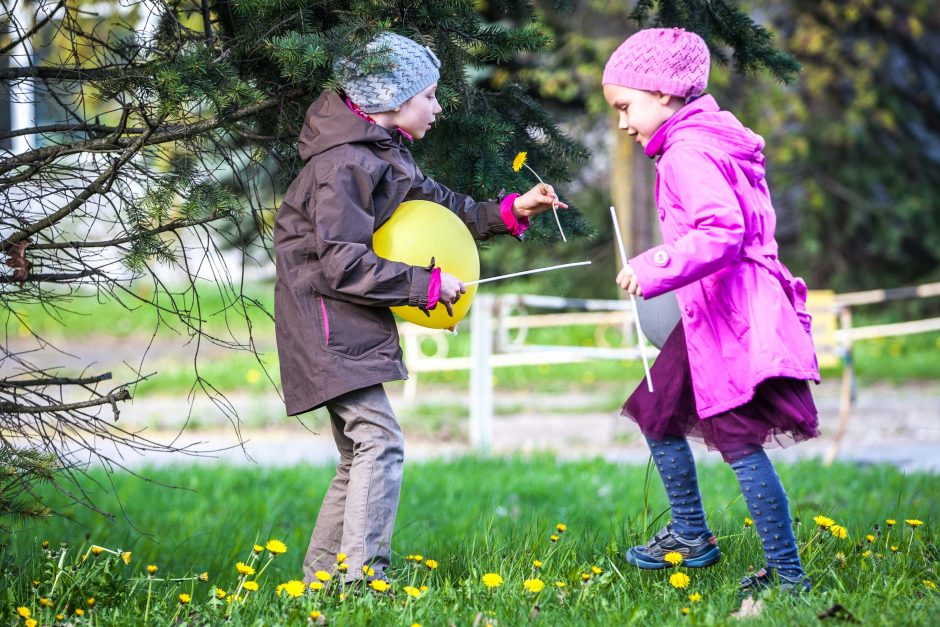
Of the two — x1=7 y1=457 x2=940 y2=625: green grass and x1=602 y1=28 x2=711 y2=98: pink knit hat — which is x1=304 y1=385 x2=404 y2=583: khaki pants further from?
x1=602 y1=28 x2=711 y2=98: pink knit hat

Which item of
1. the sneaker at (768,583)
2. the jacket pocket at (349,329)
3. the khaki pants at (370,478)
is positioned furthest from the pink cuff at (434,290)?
the sneaker at (768,583)

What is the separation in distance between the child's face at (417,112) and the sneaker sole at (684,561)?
4.54ft

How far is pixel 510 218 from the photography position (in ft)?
10.6

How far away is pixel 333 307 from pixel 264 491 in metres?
3.43

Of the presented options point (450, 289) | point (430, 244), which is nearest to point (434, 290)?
point (450, 289)

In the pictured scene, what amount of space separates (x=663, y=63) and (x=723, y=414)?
980 millimetres

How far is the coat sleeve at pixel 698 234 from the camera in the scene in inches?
107

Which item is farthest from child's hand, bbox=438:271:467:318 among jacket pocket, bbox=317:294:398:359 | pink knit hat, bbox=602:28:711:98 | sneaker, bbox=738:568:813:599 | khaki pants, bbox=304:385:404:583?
sneaker, bbox=738:568:813:599

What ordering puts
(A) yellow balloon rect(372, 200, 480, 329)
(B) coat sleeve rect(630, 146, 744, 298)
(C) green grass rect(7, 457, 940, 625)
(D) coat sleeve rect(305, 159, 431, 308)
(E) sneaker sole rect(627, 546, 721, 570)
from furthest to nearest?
(E) sneaker sole rect(627, 546, 721, 570), (A) yellow balloon rect(372, 200, 480, 329), (D) coat sleeve rect(305, 159, 431, 308), (B) coat sleeve rect(630, 146, 744, 298), (C) green grass rect(7, 457, 940, 625)

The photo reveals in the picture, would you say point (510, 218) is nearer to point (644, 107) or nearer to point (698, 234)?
point (644, 107)

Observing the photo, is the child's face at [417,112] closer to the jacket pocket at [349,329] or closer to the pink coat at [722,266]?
the jacket pocket at [349,329]

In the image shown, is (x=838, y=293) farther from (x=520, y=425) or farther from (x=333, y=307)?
(x=333, y=307)

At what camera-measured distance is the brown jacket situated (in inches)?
112

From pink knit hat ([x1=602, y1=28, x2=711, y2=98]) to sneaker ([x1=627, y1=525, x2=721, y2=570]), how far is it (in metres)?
1.28
